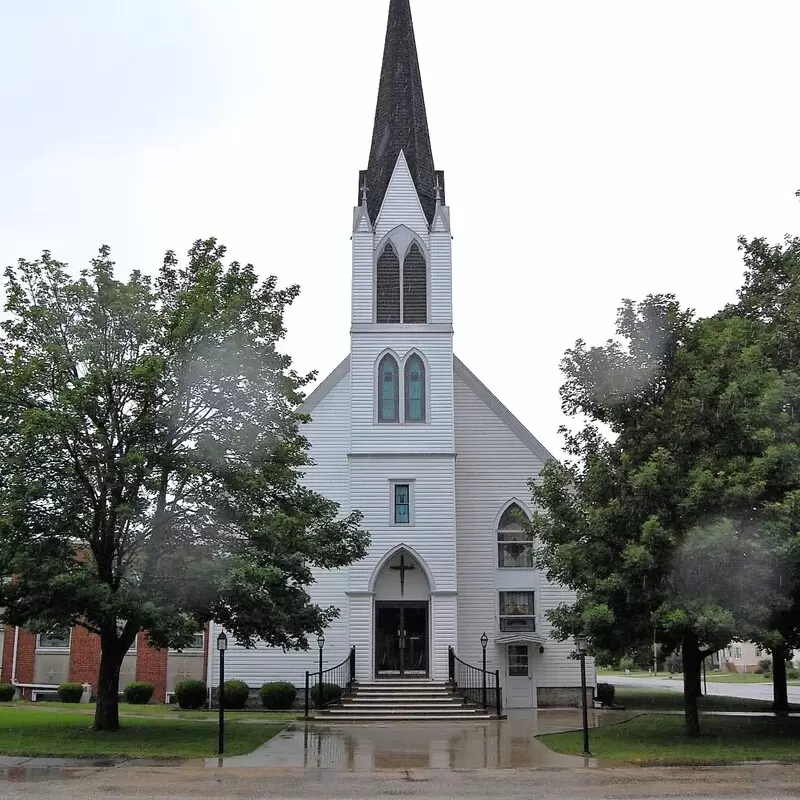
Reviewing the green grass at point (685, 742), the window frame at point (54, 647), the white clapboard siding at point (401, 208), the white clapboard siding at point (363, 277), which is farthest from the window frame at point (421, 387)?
the window frame at point (54, 647)

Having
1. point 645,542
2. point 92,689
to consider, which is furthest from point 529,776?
point 92,689

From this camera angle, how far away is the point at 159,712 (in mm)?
27266

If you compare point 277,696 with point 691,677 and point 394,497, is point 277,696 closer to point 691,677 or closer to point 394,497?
point 394,497

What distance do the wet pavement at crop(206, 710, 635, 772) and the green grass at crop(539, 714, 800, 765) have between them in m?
0.80

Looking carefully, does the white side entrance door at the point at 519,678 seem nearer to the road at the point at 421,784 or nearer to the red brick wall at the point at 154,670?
the red brick wall at the point at 154,670

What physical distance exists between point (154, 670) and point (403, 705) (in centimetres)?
1024

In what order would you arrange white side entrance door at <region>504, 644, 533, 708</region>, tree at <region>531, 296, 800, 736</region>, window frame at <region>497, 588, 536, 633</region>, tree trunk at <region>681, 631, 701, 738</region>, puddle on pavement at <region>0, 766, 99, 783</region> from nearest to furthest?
1. puddle on pavement at <region>0, 766, 99, 783</region>
2. tree at <region>531, 296, 800, 736</region>
3. tree trunk at <region>681, 631, 701, 738</region>
4. white side entrance door at <region>504, 644, 533, 708</region>
5. window frame at <region>497, 588, 536, 633</region>

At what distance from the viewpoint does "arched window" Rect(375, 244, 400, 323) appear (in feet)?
102

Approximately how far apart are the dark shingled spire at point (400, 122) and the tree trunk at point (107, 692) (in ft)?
57.7

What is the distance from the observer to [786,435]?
18.4 meters

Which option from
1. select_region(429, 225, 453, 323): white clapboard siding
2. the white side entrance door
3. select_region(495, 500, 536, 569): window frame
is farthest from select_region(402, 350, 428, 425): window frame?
the white side entrance door

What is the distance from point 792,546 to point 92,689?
24380 mm

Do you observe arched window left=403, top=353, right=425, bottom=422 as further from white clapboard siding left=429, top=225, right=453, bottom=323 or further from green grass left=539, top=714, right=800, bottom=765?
green grass left=539, top=714, right=800, bottom=765

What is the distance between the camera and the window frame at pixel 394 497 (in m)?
29.5
